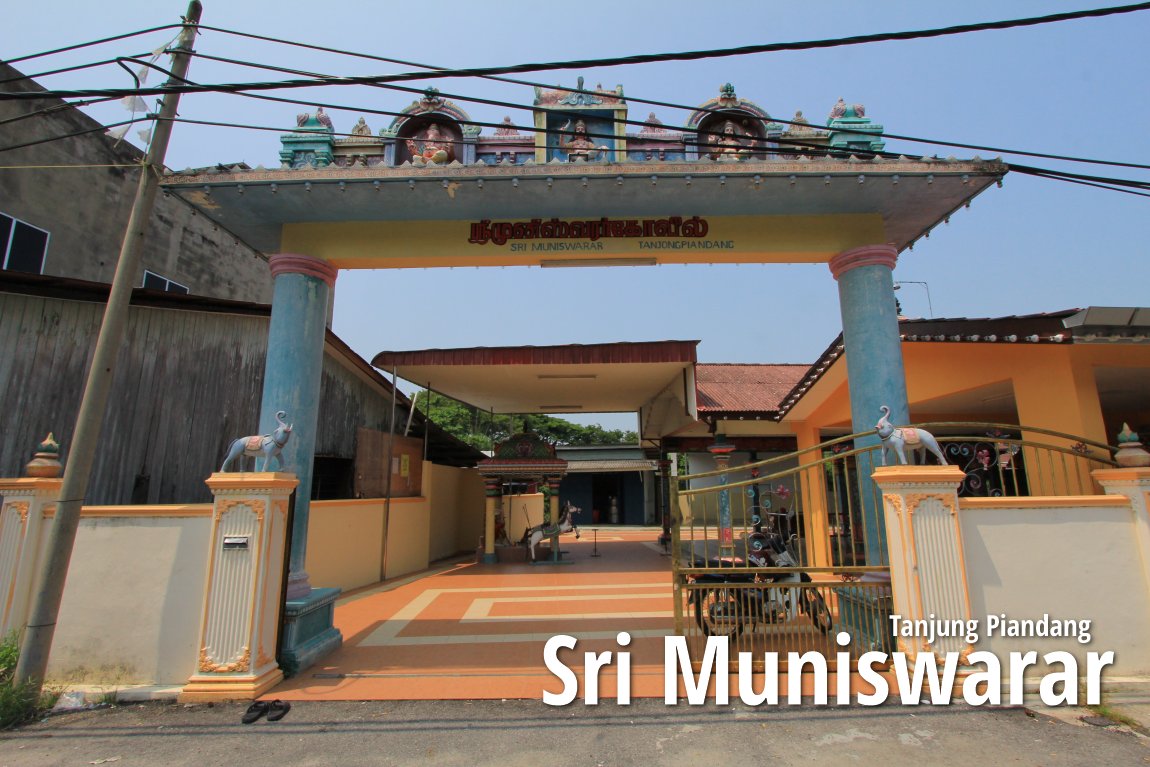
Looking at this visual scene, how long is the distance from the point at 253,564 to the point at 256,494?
560 mm

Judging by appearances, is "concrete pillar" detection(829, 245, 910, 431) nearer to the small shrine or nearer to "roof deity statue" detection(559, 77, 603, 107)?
"roof deity statue" detection(559, 77, 603, 107)

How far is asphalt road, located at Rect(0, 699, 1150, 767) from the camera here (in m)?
3.38

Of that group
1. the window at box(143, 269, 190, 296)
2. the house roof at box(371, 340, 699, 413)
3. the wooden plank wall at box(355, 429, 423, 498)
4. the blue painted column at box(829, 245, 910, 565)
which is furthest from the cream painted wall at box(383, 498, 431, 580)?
the blue painted column at box(829, 245, 910, 565)

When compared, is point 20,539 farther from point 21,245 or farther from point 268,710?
point 21,245

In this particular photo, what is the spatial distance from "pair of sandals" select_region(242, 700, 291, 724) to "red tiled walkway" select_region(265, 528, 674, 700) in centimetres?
15

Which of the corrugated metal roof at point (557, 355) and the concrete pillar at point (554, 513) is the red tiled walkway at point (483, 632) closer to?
the concrete pillar at point (554, 513)

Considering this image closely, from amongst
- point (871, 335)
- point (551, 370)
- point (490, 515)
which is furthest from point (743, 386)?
point (871, 335)

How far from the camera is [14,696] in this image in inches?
159

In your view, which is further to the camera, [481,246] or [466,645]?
[481,246]

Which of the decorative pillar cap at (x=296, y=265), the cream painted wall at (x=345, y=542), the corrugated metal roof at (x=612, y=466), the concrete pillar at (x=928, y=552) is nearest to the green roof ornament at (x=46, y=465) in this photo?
the decorative pillar cap at (x=296, y=265)

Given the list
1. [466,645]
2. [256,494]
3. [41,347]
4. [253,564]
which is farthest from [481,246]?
[41,347]

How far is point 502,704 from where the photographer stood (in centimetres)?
425

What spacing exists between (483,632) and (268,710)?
256 centimetres

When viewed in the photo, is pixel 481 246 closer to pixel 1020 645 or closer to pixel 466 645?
pixel 466 645
